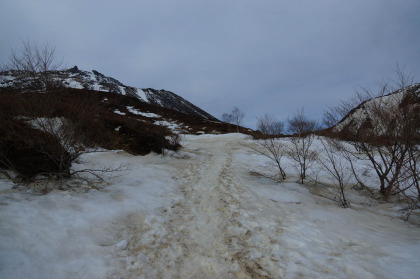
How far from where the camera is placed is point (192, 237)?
3.45m

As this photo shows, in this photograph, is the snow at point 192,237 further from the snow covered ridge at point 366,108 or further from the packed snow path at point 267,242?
the snow covered ridge at point 366,108

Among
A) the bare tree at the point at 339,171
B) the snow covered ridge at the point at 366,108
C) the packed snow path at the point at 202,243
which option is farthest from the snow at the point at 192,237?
the snow covered ridge at the point at 366,108

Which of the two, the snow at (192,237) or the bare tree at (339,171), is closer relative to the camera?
the snow at (192,237)

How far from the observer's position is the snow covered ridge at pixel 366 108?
17.7ft

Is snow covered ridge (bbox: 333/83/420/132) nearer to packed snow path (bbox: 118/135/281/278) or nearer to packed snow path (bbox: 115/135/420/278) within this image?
packed snow path (bbox: 115/135/420/278)

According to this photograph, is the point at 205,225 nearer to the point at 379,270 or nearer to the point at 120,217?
the point at 120,217

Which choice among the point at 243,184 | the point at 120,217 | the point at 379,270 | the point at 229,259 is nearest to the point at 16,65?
the point at 120,217

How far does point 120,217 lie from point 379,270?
4.30m

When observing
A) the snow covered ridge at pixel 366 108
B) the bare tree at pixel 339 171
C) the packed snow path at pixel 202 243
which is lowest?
the packed snow path at pixel 202 243

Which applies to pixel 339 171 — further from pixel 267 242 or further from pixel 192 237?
pixel 192 237

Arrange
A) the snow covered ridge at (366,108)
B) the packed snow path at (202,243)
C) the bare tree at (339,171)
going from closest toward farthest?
the packed snow path at (202,243) < the bare tree at (339,171) < the snow covered ridge at (366,108)

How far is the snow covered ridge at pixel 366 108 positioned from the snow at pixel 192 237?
113 inches

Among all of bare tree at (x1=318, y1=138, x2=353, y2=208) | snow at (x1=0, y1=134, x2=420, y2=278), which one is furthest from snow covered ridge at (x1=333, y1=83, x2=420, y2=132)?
snow at (x1=0, y1=134, x2=420, y2=278)

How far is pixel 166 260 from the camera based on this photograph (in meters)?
2.85
